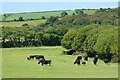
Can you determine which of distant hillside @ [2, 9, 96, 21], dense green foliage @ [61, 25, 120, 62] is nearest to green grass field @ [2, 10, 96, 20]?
distant hillside @ [2, 9, 96, 21]

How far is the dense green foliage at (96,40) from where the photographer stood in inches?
1359

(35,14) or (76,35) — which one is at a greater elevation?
(76,35)

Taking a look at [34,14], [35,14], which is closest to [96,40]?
[35,14]

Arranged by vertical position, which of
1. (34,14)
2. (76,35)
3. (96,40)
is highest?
(96,40)

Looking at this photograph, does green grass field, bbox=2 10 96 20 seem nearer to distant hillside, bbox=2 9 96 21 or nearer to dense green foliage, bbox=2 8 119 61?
distant hillside, bbox=2 9 96 21

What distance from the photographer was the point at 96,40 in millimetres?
39250

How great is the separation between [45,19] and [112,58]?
227ft

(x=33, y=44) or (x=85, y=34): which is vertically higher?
(x=85, y=34)

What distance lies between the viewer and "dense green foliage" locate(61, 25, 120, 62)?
34.5 m

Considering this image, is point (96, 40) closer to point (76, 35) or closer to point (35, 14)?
point (76, 35)

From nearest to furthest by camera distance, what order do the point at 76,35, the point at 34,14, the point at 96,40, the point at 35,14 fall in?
1. the point at 96,40
2. the point at 76,35
3. the point at 35,14
4. the point at 34,14

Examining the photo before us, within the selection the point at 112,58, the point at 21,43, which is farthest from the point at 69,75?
the point at 21,43

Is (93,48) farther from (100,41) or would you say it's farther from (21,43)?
(21,43)

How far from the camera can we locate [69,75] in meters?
22.8
